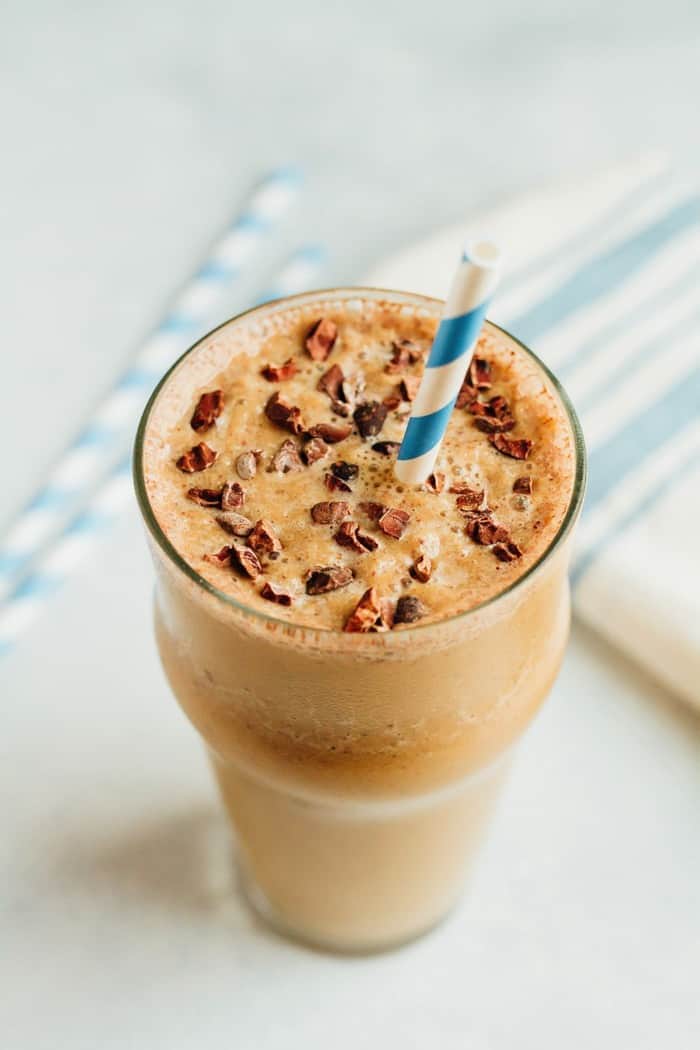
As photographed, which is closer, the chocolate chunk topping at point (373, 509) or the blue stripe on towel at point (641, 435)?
the chocolate chunk topping at point (373, 509)

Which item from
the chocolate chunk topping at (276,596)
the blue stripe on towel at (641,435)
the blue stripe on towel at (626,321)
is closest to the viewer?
the chocolate chunk topping at (276,596)

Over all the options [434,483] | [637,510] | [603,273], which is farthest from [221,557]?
[603,273]

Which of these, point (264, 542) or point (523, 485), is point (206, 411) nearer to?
point (264, 542)

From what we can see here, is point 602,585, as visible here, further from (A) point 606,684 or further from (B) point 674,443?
(B) point 674,443

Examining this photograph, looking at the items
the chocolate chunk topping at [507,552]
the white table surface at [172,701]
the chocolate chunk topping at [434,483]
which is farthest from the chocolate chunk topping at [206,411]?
the white table surface at [172,701]

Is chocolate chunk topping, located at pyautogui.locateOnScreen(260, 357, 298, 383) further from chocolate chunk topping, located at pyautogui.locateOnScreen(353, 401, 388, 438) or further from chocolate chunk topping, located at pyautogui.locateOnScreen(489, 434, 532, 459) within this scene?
chocolate chunk topping, located at pyautogui.locateOnScreen(489, 434, 532, 459)

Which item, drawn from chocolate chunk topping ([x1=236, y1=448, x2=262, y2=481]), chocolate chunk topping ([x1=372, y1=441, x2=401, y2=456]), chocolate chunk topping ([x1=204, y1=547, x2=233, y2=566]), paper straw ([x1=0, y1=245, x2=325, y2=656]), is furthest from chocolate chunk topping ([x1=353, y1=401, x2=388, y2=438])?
paper straw ([x1=0, y1=245, x2=325, y2=656])

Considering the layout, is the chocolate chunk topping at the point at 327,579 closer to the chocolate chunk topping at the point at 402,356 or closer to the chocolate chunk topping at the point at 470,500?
the chocolate chunk topping at the point at 470,500
